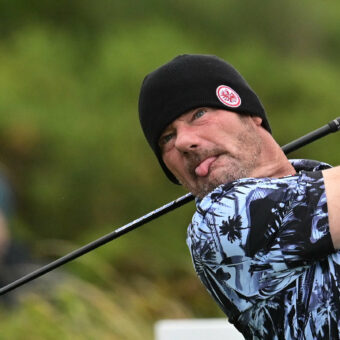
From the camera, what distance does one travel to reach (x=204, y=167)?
3.05 m

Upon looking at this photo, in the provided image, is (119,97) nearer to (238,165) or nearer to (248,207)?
(238,165)

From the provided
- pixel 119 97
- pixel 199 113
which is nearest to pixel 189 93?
pixel 199 113

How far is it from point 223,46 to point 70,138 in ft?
4.70

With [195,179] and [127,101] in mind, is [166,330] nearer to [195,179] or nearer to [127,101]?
[195,179]

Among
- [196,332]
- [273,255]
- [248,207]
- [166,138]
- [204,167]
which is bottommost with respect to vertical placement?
[196,332]

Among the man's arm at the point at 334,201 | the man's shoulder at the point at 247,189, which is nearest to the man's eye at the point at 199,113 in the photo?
the man's shoulder at the point at 247,189

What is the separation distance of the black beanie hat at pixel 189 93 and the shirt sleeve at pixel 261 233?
13.1 inches

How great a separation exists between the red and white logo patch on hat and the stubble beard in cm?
9

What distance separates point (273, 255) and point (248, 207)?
13 centimetres

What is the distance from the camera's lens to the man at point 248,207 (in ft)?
8.98

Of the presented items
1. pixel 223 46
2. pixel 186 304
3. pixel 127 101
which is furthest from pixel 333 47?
pixel 186 304

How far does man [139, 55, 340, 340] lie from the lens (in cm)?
274

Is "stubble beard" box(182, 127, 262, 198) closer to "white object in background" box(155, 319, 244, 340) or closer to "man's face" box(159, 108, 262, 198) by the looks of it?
"man's face" box(159, 108, 262, 198)

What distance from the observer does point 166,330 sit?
4.59 metres
